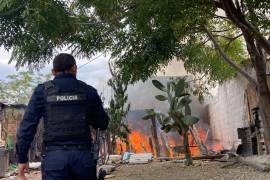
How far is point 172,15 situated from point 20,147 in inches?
153

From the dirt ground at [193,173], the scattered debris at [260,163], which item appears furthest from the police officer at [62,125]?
the scattered debris at [260,163]

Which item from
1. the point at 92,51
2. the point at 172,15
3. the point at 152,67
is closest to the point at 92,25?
the point at 92,51

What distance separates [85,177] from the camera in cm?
359

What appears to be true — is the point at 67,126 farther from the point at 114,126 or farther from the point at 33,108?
the point at 114,126

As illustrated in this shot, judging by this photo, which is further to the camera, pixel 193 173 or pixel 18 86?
pixel 18 86

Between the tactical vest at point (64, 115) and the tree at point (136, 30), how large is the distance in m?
2.58

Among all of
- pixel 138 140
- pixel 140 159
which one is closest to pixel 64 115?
pixel 140 159

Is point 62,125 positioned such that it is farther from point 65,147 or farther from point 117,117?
point 117,117

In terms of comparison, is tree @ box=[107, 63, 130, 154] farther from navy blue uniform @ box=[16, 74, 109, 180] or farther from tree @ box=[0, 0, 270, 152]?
navy blue uniform @ box=[16, 74, 109, 180]

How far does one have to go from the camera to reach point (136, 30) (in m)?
8.79

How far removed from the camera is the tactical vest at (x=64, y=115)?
145 inches

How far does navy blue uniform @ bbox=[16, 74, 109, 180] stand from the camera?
355 cm

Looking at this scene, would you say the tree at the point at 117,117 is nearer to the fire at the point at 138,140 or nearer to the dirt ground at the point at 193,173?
the dirt ground at the point at 193,173

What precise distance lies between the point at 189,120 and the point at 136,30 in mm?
2179
